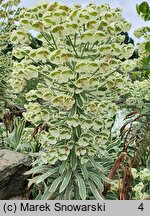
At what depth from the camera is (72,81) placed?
279 centimetres

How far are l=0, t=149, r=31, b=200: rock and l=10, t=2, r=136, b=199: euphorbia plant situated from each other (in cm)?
49

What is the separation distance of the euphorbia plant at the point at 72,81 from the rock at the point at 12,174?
0.49m

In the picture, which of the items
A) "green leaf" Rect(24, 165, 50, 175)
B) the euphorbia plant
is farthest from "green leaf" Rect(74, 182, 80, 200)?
"green leaf" Rect(24, 165, 50, 175)

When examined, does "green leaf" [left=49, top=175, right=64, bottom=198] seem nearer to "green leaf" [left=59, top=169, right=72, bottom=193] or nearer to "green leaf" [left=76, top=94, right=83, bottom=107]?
"green leaf" [left=59, top=169, right=72, bottom=193]

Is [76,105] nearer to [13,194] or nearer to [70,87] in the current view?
[70,87]

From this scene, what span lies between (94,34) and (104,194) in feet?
3.93

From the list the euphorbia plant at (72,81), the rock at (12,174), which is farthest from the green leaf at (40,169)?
the rock at (12,174)

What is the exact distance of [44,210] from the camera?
272cm

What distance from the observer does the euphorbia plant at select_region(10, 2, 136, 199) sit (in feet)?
8.75

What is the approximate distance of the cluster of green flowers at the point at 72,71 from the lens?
105 inches

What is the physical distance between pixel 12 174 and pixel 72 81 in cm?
121

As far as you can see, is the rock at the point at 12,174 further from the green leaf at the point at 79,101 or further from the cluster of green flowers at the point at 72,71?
the green leaf at the point at 79,101

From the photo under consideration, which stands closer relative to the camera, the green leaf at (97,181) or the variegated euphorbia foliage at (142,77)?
the green leaf at (97,181)

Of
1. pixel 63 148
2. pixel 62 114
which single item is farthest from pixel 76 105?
pixel 63 148
